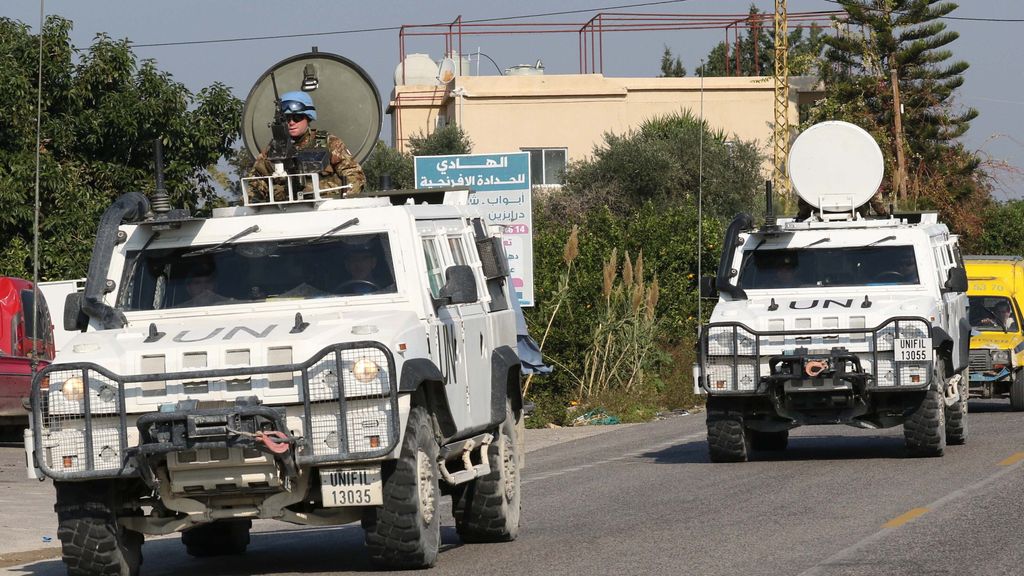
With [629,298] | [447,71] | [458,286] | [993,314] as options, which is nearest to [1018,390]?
A: [993,314]

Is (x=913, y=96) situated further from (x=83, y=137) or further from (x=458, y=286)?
(x=458, y=286)

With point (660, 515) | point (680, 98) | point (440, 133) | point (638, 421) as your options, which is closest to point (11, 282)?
point (638, 421)

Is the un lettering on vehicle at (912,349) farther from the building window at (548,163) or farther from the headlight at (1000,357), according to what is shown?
the building window at (548,163)

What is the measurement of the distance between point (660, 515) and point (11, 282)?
12.2 m

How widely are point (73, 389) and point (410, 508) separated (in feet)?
6.18

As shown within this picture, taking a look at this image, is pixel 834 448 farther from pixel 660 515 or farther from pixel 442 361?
pixel 442 361

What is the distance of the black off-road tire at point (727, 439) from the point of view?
55.2 ft

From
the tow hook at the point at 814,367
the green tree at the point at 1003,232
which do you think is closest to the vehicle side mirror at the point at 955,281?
the tow hook at the point at 814,367

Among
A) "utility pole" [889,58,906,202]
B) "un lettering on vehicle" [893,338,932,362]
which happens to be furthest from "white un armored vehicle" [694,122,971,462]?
"utility pole" [889,58,906,202]

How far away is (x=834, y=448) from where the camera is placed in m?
18.8

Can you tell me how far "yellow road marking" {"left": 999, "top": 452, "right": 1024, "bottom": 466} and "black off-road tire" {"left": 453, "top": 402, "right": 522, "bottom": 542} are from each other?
624 cm

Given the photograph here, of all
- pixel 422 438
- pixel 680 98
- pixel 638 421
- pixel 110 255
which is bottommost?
pixel 638 421

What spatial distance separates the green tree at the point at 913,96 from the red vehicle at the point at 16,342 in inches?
1458

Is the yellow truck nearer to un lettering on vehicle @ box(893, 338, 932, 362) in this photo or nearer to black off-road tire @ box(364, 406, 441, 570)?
un lettering on vehicle @ box(893, 338, 932, 362)
